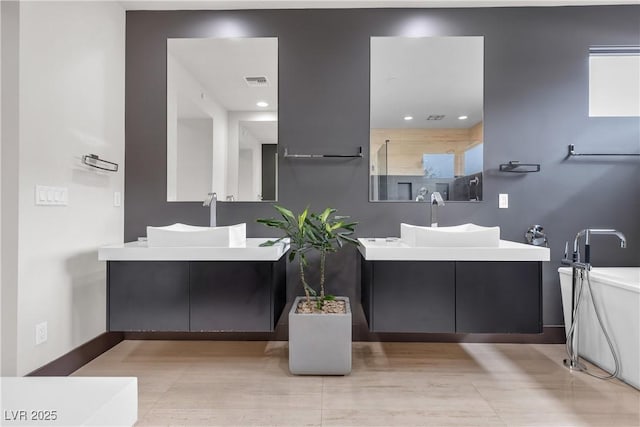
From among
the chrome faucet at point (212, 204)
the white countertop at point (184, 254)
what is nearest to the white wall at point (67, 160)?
the white countertop at point (184, 254)

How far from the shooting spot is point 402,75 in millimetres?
2582

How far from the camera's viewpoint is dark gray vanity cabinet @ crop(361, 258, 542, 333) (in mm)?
1890

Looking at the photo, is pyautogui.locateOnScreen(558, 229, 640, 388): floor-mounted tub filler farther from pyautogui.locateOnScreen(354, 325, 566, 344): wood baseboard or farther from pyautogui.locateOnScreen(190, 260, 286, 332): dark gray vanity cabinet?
pyautogui.locateOnScreen(190, 260, 286, 332): dark gray vanity cabinet

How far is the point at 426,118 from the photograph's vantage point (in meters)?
2.57

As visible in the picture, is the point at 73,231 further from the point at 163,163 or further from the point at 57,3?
the point at 57,3

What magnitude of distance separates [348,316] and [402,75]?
5.87 feet

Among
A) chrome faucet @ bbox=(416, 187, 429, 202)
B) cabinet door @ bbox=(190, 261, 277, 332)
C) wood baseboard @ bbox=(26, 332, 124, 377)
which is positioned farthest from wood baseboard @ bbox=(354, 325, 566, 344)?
wood baseboard @ bbox=(26, 332, 124, 377)

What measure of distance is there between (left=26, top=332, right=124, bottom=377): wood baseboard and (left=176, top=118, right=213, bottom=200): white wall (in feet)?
3.63

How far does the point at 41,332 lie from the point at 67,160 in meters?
0.96

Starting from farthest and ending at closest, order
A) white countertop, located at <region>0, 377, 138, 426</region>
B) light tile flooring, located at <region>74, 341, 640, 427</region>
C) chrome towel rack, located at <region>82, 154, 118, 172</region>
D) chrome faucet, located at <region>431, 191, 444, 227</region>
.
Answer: chrome faucet, located at <region>431, 191, 444, 227</region> → chrome towel rack, located at <region>82, 154, 118, 172</region> → light tile flooring, located at <region>74, 341, 640, 427</region> → white countertop, located at <region>0, 377, 138, 426</region>

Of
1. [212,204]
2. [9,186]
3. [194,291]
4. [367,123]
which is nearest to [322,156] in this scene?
[367,123]

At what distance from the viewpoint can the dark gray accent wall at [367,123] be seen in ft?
8.32

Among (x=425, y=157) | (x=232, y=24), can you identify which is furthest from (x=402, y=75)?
(x=232, y=24)

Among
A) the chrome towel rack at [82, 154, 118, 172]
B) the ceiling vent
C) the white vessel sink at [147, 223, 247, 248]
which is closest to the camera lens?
the white vessel sink at [147, 223, 247, 248]
